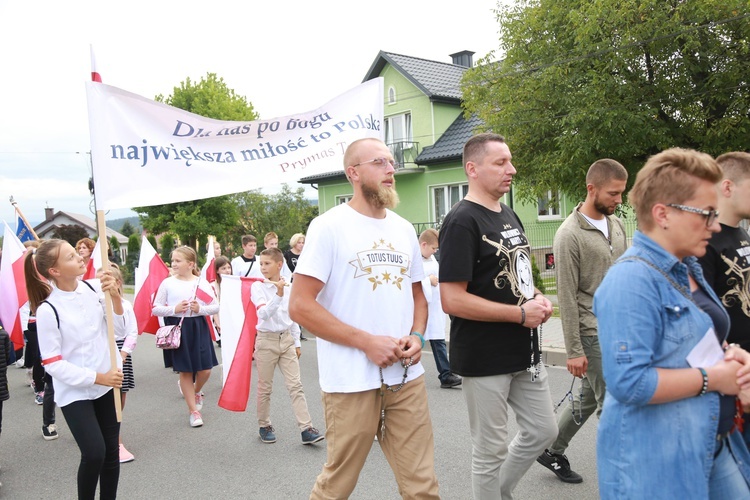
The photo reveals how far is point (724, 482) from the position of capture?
2199 millimetres

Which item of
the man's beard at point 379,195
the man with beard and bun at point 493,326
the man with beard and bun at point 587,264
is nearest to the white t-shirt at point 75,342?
the man's beard at point 379,195

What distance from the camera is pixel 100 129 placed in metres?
4.41

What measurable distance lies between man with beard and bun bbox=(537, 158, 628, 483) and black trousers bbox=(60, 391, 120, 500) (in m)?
2.85

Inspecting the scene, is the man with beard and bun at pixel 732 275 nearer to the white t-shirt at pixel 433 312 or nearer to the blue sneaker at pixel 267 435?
the blue sneaker at pixel 267 435

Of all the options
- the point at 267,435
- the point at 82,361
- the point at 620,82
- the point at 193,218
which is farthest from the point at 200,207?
the point at 82,361

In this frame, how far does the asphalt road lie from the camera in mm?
4746

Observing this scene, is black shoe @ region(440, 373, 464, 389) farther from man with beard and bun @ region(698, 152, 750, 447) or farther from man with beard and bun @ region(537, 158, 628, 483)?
man with beard and bun @ region(698, 152, 750, 447)

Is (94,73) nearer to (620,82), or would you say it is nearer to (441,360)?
(441,360)

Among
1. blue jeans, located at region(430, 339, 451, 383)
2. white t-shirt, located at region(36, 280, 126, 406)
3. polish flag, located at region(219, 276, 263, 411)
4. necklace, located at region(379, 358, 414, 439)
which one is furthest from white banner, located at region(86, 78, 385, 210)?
blue jeans, located at region(430, 339, 451, 383)

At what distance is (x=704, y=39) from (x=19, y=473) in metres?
13.5

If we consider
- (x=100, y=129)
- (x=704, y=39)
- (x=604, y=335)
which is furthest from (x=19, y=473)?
(x=704, y=39)

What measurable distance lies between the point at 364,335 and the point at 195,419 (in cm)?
426

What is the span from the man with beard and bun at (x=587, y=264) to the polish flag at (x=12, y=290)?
5828mm

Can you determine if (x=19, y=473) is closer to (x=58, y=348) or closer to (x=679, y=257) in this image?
(x=58, y=348)
